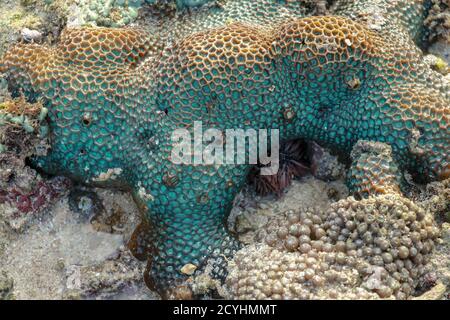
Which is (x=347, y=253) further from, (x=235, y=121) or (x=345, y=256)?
(x=235, y=121)

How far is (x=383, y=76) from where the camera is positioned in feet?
16.1

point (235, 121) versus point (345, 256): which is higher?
point (235, 121)

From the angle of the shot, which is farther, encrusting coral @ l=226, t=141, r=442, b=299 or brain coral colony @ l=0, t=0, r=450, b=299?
brain coral colony @ l=0, t=0, r=450, b=299

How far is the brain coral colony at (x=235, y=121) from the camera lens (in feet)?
15.1

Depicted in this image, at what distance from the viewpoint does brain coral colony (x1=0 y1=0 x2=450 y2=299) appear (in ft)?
15.1

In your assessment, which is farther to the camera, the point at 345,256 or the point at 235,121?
the point at 235,121

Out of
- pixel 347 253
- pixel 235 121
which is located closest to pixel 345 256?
pixel 347 253

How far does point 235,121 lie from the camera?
4.80 m

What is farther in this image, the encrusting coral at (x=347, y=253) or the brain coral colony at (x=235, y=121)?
the brain coral colony at (x=235, y=121)
